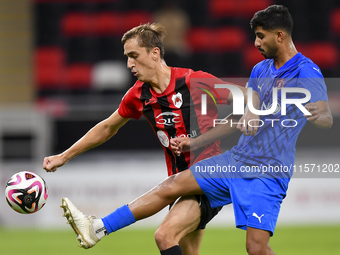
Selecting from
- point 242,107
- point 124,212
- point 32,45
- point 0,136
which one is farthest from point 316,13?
point 124,212

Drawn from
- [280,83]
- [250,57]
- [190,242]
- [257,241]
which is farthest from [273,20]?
[250,57]

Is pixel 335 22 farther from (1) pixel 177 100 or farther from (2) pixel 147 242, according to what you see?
(1) pixel 177 100

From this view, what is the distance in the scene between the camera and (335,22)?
39.2 ft

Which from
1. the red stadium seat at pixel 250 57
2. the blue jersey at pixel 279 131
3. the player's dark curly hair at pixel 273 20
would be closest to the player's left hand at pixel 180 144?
the blue jersey at pixel 279 131

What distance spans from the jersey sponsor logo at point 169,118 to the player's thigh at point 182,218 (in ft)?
2.04

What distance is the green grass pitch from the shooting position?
7.19 m

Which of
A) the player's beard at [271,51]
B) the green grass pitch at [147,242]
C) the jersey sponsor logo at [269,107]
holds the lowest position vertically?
the green grass pitch at [147,242]

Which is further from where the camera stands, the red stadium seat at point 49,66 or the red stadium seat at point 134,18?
the red stadium seat at point 134,18

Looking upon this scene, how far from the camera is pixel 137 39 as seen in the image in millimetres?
4465

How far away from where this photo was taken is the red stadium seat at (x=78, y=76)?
1098 cm

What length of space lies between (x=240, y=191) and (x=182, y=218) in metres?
0.49

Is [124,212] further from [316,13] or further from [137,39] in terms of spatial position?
[316,13]

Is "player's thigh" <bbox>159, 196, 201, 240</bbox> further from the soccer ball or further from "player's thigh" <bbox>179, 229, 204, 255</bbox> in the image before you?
the soccer ball

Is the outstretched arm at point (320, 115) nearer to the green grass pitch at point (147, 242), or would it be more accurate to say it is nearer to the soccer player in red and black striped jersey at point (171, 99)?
the soccer player in red and black striped jersey at point (171, 99)
